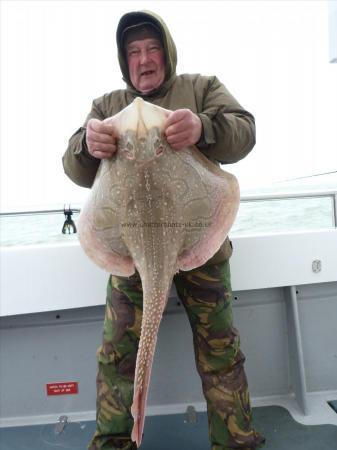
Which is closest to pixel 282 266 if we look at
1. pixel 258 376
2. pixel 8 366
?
pixel 258 376

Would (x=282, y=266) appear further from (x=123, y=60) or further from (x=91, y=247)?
(x=123, y=60)

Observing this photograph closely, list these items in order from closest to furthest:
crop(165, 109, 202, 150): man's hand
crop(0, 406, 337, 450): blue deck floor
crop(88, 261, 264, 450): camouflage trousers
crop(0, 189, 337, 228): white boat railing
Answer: crop(165, 109, 202, 150): man's hand < crop(88, 261, 264, 450): camouflage trousers < crop(0, 406, 337, 450): blue deck floor < crop(0, 189, 337, 228): white boat railing

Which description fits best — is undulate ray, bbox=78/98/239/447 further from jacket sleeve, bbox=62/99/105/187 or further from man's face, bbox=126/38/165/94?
man's face, bbox=126/38/165/94

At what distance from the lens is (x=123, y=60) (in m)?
1.93

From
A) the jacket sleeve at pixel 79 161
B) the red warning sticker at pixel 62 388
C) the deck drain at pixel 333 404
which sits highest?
the jacket sleeve at pixel 79 161

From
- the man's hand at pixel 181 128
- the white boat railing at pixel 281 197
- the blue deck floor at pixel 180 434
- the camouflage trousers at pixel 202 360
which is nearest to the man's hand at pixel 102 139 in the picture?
the man's hand at pixel 181 128

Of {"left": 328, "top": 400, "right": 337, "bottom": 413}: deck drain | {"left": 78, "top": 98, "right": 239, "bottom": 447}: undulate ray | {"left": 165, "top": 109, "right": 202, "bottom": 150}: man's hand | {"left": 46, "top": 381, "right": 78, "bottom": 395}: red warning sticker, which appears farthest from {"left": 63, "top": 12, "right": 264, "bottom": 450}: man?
{"left": 328, "top": 400, "right": 337, "bottom": 413}: deck drain

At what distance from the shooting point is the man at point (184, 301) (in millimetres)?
1876

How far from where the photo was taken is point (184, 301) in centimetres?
201

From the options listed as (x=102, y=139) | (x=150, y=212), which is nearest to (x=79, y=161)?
(x=102, y=139)

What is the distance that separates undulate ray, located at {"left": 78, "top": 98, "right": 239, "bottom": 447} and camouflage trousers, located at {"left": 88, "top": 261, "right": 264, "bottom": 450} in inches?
15.9

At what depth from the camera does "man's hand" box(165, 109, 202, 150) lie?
1.33 meters

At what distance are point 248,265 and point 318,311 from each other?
706mm

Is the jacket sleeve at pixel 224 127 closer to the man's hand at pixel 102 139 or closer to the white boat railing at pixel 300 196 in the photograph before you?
the man's hand at pixel 102 139
